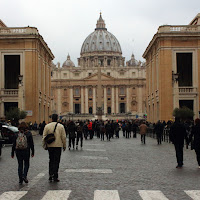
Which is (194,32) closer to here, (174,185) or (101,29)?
(174,185)

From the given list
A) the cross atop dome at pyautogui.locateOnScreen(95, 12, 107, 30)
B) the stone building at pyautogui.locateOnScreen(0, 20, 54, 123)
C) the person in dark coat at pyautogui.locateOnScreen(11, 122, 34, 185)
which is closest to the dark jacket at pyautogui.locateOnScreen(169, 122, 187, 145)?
the person in dark coat at pyautogui.locateOnScreen(11, 122, 34, 185)

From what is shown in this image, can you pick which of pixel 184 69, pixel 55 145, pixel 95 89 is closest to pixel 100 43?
pixel 95 89

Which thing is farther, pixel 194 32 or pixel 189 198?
pixel 194 32

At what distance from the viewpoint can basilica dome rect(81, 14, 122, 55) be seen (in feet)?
595

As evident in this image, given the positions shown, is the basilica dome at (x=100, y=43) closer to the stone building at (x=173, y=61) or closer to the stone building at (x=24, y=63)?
the stone building at (x=24, y=63)

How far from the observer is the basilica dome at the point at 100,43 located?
181375 mm

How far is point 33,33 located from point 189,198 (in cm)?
3972

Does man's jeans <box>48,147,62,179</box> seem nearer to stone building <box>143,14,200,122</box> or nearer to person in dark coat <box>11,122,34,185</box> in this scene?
person in dark coat <box>11,122,34,185</box>

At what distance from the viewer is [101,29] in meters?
192

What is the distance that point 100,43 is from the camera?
598 feet

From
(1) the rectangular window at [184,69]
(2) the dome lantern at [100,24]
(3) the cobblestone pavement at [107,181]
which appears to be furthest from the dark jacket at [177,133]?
(2) the dome lantern at [100,24]

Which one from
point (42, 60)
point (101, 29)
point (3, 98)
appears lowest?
point (3, 98)

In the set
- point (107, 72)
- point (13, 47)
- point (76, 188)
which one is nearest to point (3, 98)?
point (13, 47)

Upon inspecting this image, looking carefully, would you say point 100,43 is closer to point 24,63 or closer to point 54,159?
point 24,63
